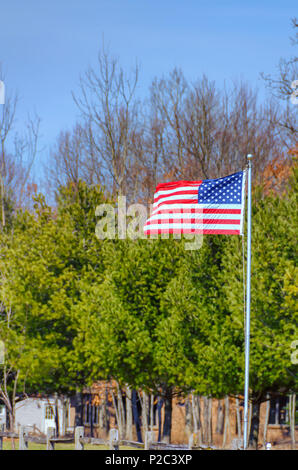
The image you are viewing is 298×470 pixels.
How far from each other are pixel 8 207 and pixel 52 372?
15.8m

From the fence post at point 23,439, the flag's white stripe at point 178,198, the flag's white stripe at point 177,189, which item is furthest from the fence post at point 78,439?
the flag's white stripe at point 177,189

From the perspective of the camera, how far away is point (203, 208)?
17.7 metres

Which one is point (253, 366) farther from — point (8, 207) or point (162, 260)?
point (8, 207)

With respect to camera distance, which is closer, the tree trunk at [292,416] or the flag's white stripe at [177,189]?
the flag's white stripe at [177,189]

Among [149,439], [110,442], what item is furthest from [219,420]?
[110,442]

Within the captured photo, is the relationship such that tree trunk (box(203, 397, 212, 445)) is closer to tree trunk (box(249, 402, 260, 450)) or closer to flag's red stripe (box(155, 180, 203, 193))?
tree trunk (box(249, 402, 260, 450))

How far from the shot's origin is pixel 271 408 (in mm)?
42875

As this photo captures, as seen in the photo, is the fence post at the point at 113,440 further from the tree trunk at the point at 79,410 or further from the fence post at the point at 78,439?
the tree trunk at the point at 79,410

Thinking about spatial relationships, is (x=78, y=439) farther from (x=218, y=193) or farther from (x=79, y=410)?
(x=79, y=410)

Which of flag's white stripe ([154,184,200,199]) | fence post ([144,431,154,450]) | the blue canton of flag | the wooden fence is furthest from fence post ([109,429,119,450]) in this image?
the blue canton of flag

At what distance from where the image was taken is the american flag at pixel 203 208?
57.7 ft

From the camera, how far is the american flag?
1759cm

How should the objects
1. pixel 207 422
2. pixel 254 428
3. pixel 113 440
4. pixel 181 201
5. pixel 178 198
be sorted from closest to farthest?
1. pixel 181 201
2. pixel 178 198
3. pixel 113 440
4. pixel 254 428
5. pixel 207 422
